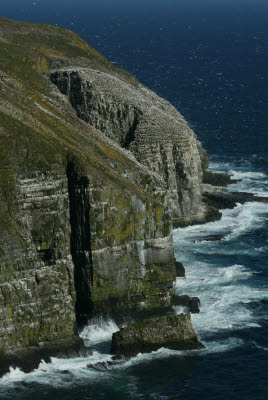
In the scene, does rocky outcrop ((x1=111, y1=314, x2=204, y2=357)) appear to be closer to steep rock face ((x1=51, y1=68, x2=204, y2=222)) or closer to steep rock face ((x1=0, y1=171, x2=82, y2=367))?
steep rock face ((x1=0, y1=171, x2=82, y2=367))

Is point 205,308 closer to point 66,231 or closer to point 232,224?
point 66,231

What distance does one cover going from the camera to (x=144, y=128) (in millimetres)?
99875

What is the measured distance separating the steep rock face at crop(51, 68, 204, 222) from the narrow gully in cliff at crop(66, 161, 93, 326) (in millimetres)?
27503

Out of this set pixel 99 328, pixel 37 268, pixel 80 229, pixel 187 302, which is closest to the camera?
pixel 37 268

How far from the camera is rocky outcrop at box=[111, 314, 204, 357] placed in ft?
220

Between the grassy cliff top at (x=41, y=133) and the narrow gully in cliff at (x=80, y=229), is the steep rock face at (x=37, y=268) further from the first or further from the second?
the grassy cliff top at (x=41, y=133)

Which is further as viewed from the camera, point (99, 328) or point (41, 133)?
point (41, 133)

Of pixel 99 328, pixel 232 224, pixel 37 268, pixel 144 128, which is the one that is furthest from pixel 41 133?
pixel 232 224

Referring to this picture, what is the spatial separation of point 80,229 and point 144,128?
107ft

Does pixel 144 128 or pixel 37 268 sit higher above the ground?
pixel 144 128

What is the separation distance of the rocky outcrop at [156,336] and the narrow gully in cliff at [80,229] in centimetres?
450

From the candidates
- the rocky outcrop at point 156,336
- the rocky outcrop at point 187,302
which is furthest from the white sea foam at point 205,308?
the rocky outcrop at point 156,336

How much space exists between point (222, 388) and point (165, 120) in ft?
143

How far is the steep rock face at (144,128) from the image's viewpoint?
98.7 m
